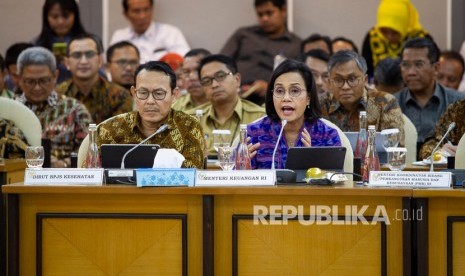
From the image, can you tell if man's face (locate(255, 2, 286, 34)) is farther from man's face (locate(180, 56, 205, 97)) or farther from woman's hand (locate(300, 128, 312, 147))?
woman's hand (locate(300, 128, 312, 147))

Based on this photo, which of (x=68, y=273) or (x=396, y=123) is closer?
(x=68, y=273)

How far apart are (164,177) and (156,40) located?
4.55 metres

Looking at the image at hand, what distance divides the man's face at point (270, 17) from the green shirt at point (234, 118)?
1.77 m

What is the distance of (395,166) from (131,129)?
1.31m

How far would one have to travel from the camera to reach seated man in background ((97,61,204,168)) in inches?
179

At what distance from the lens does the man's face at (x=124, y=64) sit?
7.27 meters

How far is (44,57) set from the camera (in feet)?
→ 20.0

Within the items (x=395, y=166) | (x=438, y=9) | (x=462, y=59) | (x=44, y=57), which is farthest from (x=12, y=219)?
(x=438, y=9)

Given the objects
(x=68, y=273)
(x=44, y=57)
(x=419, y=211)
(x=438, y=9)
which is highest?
(x=438, y=9)

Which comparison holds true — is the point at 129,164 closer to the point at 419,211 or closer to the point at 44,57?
the point at 419,211

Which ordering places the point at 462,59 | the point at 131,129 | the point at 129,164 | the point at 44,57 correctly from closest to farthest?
the point at 129,164 → the point at 131,129 → the point at 44,57 → the point at 462,59

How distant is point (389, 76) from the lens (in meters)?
6.91

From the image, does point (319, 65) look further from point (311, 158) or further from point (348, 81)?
point (311, 158)

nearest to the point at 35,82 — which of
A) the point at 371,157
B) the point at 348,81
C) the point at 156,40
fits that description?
the point at 348,81
